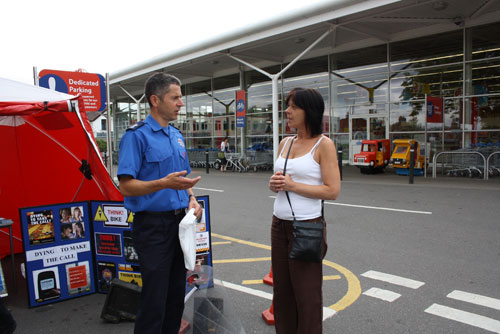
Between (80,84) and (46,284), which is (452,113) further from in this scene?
(46,284)

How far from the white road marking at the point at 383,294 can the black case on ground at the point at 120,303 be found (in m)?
2.33

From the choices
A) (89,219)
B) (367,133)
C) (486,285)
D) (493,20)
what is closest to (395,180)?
(367,133)

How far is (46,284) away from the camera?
389 cm

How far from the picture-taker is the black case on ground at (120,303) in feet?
11.4

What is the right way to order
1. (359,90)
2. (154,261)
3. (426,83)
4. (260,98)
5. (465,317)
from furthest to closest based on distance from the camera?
(260,98), (359,90), (426,83), (465,317), (154,261)

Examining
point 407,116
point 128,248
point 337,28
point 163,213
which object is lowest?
point 128,248

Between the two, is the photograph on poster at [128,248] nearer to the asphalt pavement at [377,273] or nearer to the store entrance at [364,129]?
the asphalt pavement at [377,273]

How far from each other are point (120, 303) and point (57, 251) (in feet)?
3.23

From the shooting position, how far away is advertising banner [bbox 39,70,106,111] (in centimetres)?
718

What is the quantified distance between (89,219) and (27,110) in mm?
1294

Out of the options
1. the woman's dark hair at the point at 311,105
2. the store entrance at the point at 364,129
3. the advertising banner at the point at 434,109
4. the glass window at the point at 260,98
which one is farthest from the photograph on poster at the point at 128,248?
the glass window at the point at 260,98

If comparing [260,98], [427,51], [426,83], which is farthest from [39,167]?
[260,98]

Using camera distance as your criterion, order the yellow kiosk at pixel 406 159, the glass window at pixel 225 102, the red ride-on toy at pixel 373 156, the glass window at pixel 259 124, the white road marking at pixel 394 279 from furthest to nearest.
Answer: the glass window at pixel 225 102 < the glass window at pixel 259 124 < the red ride-on toy at pixel 373 156 < the yellow kiosk at pixel 406 159 < the white road marking at pixel 394 279

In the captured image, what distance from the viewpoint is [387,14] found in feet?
44.5
